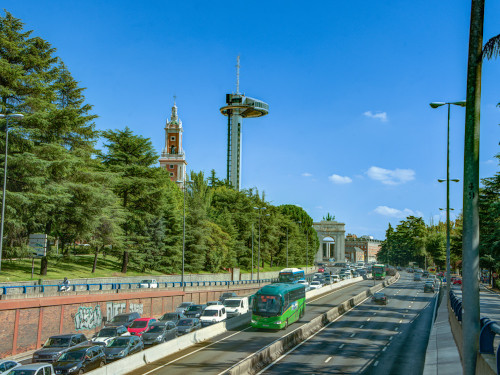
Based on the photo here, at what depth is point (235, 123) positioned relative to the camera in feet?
605

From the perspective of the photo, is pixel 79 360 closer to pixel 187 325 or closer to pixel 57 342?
pixel 57 342

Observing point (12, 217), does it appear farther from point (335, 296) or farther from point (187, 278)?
point (335, 296)

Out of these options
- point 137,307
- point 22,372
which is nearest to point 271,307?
point 137,307

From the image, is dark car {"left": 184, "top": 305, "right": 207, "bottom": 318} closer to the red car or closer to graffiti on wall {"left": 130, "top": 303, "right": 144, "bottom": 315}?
graffiti on wall {"left": 130, "top": 303, "right": 144, "bottom": 315}

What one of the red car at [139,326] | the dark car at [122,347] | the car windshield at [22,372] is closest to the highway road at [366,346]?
the dark car at [122,347]

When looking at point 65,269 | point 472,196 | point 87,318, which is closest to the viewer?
point 472,196

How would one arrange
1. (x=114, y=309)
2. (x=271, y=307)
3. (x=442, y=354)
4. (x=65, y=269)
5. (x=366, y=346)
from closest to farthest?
(x=442, y=354) < (x=366, y=346) < (x=271, y=307) < (x=114, y=309) < (x=65, y=269)

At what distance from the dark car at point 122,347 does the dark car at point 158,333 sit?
2.18 meters

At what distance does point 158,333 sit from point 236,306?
50.1 feet

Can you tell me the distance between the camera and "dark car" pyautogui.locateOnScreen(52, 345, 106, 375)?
20.9 m

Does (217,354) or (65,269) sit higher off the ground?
(65,269)

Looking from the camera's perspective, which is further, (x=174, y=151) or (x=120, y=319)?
(x=174, y=151)

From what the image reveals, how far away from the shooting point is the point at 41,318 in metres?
30.1

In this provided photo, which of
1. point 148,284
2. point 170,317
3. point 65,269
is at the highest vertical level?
point 65,269
